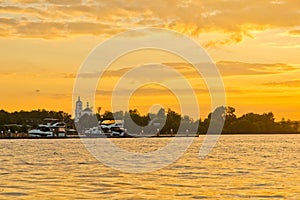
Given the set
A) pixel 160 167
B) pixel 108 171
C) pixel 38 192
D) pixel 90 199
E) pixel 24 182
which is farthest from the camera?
pixel 160 167

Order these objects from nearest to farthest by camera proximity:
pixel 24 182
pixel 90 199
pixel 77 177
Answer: pixel 90 199 → pixel 24 182 → pixel 77 177

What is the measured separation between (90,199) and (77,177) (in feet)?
40.6

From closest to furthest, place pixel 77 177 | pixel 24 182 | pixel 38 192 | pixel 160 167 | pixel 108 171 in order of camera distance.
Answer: pixel 38 192 < pixel 24 182 < pixel 77 177 < pixel 108 171 < pixel 160 167

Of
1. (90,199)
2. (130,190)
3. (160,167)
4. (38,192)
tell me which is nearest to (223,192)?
(130,190)

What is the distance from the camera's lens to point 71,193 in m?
39.5

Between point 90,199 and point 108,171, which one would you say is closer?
point 90,199

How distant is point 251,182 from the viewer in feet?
154

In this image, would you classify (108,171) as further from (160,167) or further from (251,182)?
(251,182)

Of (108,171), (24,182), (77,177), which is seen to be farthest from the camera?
(108,171)

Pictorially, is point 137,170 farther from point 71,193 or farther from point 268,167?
point 71,193

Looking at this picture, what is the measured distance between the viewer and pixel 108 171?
55.6 meters

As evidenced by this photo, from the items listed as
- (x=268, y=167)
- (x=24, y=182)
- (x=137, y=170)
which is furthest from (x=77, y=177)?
(x=268, y=167)

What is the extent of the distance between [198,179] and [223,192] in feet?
27.2

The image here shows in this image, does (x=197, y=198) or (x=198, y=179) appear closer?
(x=197, y=198)
